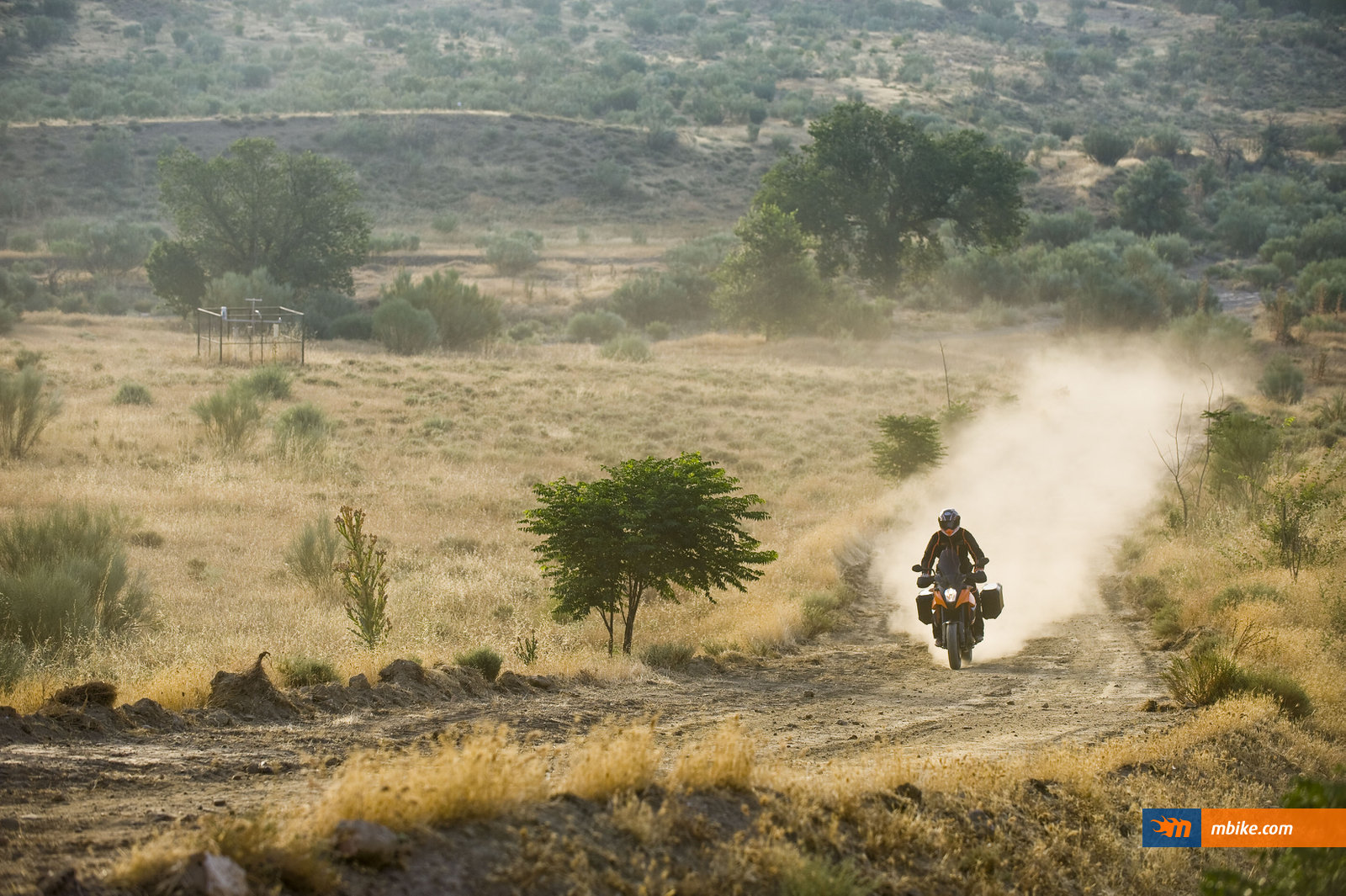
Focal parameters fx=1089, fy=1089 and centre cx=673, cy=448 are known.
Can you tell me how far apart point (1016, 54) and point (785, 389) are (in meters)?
114

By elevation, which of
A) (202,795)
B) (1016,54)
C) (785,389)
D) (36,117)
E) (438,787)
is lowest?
(785,389)

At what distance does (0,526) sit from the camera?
48.1 ft

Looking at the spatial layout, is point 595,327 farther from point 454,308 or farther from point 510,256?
point 510,256

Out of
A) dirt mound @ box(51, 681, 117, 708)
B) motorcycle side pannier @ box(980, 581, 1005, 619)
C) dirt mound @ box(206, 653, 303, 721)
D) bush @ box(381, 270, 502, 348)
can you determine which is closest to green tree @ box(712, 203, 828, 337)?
bush @ box(381, 270, 502, 348)

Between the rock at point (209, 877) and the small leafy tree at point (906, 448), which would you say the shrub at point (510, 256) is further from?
the rock at point (209, 877)

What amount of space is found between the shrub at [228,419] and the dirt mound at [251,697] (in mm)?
16453

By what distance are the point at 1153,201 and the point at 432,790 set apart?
8100 centimetres

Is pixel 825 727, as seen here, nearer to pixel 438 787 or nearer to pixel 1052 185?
pixel 438 787

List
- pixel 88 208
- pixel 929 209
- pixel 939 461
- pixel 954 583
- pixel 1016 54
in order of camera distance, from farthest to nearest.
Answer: pixel 1016 54 < pixel 88 208 < pixel 929 209 < pixel 939 461 < pixel 954 583

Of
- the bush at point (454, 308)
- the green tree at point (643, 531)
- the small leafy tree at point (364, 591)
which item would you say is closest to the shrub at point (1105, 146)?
the bush at point (454, 308)

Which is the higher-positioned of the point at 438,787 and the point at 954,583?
the point at 438,787

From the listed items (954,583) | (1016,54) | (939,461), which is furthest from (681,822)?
(1016,54)

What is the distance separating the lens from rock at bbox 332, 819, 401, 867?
179 inches

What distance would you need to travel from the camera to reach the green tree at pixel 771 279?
51562 millimetres
